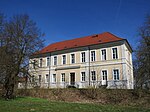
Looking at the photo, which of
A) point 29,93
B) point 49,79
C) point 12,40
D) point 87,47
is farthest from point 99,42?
point 12,40

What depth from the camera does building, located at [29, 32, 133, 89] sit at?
28.5 metres

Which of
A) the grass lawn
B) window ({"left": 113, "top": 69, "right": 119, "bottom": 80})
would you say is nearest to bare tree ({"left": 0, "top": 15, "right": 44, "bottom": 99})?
the grass lawn

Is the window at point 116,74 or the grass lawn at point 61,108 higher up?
the window at point 116,74

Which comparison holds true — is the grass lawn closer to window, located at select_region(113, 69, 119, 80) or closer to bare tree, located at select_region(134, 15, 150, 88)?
bare tree, located at select_region(134, 15, 150, 88)

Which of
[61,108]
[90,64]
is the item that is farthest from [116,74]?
[61,108]

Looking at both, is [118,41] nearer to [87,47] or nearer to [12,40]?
[87,47]

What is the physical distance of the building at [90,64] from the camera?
28.5 metres

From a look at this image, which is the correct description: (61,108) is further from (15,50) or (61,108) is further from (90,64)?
(90,64)

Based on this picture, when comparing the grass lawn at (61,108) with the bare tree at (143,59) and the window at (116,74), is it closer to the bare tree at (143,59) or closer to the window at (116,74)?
the bare tree at (143,59)

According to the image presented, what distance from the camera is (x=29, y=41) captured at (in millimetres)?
17875

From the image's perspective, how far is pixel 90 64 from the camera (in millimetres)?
31688

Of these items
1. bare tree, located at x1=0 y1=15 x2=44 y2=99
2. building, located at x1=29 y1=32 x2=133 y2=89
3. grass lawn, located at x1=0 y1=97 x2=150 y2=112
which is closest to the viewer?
grass lawn, located at x1=0 y1=97 x2=150 y2=112

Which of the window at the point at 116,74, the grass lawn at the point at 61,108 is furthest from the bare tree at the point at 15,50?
the window at the point at 116,74

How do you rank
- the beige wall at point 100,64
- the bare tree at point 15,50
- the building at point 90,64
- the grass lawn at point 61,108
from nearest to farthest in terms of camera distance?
the grass lawn at point 61,108 < the bare tree at point 15,50 < the beige wall at point 100,64 < the building at point 90,64
